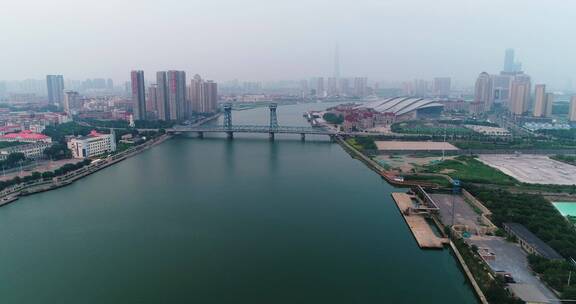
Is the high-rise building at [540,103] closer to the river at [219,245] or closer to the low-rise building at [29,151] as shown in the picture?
the river at [219,245]

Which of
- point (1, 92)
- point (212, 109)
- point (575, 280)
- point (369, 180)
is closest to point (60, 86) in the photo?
point (212, 109)

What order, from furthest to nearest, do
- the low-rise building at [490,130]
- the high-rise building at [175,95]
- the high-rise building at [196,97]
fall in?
the high-rise building at [196,97], the high-rise building at [175,95], the low-rise building at [490,130]

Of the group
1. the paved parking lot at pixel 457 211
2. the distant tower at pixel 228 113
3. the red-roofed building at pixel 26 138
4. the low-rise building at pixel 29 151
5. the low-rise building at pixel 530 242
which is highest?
the distant tower at pixel 228 113

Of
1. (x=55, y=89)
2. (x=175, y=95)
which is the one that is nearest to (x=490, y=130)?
(x=175, y=95)

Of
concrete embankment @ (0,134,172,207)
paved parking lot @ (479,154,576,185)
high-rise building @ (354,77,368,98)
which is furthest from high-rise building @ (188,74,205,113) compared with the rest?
high-rise building @ (354,77,368,98)

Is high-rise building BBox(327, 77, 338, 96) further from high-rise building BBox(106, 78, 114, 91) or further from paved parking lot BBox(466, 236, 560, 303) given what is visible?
paved parking lot BBox(466, 236, 560, 303)

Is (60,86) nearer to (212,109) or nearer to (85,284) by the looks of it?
(212,109)

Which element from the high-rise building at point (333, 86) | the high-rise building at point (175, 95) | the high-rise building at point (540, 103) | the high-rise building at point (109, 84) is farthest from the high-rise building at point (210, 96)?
the high-rise building at point (109, 84)
